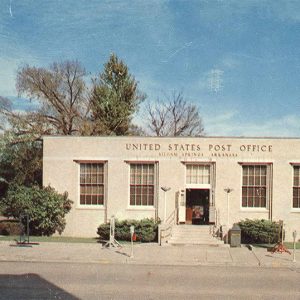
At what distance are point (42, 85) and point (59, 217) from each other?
23.3 metres

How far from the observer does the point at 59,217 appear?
2623 cm

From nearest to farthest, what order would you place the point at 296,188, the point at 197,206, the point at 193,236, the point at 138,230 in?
the point at 138,230
the point at 193,236
the point at 296,188
the point at 197,206

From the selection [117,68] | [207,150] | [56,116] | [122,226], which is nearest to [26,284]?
[122,226]

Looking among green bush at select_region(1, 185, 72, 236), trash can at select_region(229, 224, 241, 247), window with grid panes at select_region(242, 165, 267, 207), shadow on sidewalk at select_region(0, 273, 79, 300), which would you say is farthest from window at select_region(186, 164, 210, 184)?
shadow on sidewalk at select_region(0, 273, 79, 300)

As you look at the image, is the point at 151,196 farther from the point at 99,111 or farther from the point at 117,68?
the point at 117,68

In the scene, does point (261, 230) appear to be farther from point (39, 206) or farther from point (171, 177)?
point (39, 206)

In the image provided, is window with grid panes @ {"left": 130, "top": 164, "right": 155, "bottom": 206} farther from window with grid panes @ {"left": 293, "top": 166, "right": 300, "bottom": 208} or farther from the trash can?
window with grid panes @ {"left": 293, "top": 166, "right": 300, "bottom": 208}

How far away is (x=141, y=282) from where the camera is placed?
47.5 feet

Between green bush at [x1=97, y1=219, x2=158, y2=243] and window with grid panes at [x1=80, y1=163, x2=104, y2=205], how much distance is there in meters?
2.43

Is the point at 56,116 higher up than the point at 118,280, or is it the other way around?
the point at 56,116

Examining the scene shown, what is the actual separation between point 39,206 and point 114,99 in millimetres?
24764

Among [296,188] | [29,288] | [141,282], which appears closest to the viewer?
[29,288]

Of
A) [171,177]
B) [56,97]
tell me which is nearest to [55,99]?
[56,97]

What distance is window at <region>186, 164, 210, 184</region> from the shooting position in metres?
26.9
